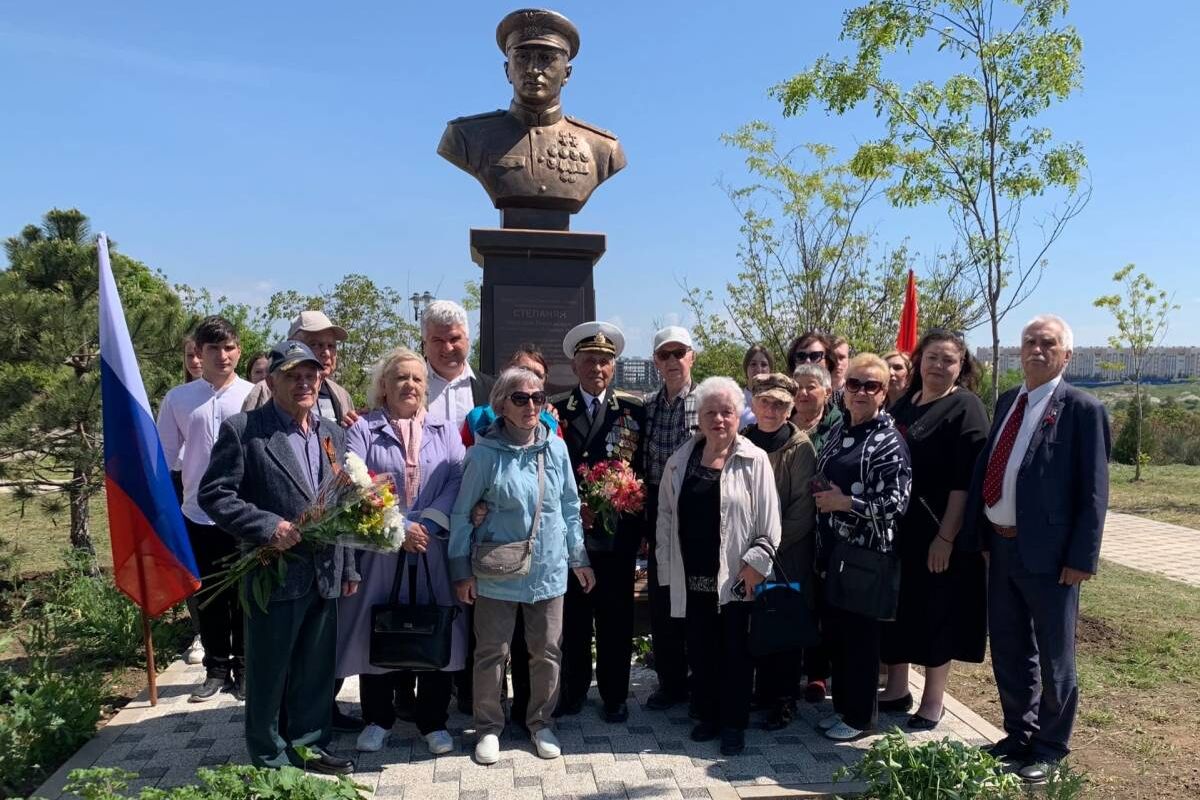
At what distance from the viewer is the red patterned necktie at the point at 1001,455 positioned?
11.9 ft

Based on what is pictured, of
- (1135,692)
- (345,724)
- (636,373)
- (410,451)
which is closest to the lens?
(410,451)

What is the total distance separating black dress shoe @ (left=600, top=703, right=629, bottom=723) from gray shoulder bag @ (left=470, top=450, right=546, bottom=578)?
97cm

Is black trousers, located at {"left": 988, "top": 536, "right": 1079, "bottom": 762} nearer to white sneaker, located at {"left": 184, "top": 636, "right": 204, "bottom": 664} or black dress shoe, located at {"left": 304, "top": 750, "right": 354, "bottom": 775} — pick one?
black dress shoe, located at {"left": 304, "top": 750, "right": 354, "bottom": 775}

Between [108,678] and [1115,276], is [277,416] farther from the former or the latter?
[1115,276]

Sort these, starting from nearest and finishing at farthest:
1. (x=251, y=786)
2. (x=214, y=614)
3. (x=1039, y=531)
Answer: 1. (x=251, y=786)
2. (x=1039, y=531)
3. (x=214, y=614)

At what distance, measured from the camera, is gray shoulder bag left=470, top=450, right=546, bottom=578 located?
354 centimetres

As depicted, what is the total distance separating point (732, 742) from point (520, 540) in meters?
1.31

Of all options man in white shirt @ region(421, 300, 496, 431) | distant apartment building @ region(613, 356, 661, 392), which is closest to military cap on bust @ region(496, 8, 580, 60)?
man in white shirt @ region(421, 300, 496, 431)

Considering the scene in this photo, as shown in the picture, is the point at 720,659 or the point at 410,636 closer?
the point at 410,636

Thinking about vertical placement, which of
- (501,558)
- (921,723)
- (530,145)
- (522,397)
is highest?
(530,145)

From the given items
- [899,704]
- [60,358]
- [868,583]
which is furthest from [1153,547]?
[60,358]

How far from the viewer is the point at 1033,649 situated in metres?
3.67

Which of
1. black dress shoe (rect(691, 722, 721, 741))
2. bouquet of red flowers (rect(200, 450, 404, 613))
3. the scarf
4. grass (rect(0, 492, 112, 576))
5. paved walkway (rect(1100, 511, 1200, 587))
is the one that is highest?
the scarf

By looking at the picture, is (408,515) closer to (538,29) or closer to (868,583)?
(868,583)
